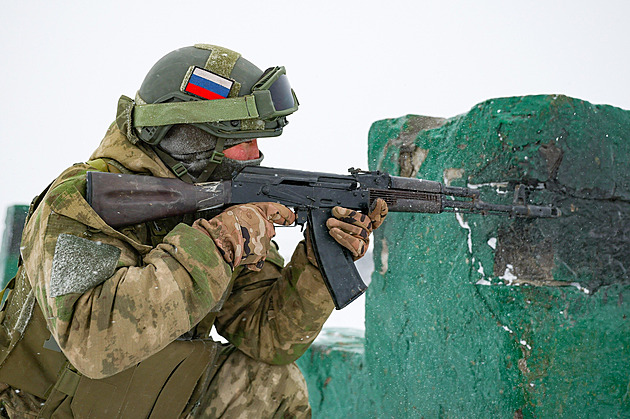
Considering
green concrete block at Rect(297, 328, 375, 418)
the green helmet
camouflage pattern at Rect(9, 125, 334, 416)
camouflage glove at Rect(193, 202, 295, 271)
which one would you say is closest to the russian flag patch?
the green helmet

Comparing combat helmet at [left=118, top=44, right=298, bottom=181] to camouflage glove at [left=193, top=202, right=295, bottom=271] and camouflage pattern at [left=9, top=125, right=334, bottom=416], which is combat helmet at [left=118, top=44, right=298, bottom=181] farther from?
camouflage glove at [left=193, top=202, right=295, bottom=271]

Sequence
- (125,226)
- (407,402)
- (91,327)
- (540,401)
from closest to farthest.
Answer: (91,327) → (125,226) → (540,401) → (407,402)

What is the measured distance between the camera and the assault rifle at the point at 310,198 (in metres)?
1.68

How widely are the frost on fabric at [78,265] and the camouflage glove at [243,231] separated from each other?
28 centimetres

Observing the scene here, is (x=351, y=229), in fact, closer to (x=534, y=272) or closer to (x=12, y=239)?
(x=534, y=272)

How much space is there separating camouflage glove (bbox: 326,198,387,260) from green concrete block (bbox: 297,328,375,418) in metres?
1.01

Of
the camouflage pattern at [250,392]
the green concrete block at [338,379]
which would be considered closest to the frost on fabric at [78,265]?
the camouflage pattern at [250,392]

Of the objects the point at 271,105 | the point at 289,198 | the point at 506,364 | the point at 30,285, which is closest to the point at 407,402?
the point at 506,364

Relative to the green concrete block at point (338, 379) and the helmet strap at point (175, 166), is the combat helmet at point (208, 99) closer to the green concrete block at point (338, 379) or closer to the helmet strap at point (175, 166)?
the helmet strap at point (175, 166)

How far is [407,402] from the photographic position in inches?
101

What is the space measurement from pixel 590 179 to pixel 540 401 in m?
0.86

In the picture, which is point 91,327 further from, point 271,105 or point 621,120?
point 621,120

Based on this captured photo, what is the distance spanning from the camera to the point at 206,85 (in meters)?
1.87

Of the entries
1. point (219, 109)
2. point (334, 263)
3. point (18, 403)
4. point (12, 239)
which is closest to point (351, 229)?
point (334, 263)
